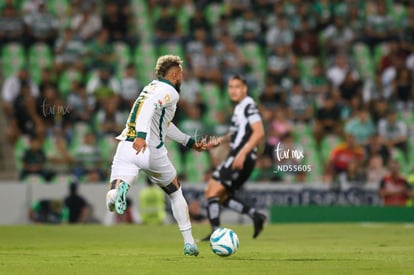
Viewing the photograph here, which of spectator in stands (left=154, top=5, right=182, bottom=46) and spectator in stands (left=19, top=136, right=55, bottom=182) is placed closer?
spectator in stands (left=19, top=136, right=55, bottom=182)

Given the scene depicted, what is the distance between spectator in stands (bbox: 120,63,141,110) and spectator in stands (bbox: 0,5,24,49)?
9.50 feet

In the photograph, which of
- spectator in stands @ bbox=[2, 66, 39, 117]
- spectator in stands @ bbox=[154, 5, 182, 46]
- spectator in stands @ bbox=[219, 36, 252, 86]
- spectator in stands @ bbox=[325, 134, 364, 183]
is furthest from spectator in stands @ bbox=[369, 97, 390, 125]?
spectator in stands @ bbox=[2, 66, 39, 117]

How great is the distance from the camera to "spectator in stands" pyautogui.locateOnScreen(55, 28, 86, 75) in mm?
24406

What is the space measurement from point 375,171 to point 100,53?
23.4 feet

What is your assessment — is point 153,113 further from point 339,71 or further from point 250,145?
point 339,71

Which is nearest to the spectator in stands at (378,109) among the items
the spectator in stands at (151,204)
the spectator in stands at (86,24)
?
the spectator in stands at (151,204)

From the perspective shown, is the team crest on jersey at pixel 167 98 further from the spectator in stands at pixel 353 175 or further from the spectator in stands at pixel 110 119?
the spectator in stands at pixel 353 175

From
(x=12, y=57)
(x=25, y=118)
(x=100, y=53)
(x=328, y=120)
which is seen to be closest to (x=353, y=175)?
(x=328, y=120)

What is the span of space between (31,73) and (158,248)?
11692 mm

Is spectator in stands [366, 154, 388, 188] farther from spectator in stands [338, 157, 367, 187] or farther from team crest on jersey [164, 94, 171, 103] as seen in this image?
team crest on jersey [164, 94, 171, 103]

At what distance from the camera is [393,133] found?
949 inches

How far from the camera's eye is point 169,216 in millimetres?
22797

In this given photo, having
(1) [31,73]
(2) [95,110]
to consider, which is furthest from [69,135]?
(1) [31,73]

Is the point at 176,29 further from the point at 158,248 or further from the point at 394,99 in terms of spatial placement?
the point at 158,248
